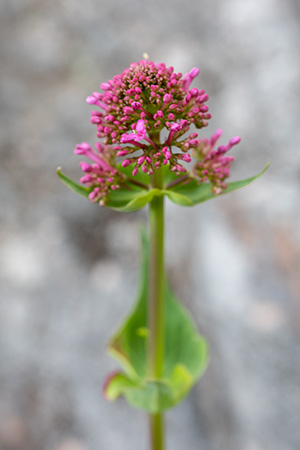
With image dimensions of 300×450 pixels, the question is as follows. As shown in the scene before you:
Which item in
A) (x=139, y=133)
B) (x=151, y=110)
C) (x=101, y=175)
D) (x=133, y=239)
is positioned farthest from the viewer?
(x=133, y=239)

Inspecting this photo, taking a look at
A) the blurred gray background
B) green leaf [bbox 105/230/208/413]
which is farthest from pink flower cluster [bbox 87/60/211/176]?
the blurred gray background

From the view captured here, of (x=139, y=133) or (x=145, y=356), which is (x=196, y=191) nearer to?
(x=139, y=133)

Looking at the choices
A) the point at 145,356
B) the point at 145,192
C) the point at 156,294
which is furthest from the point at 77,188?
the point at 145,356

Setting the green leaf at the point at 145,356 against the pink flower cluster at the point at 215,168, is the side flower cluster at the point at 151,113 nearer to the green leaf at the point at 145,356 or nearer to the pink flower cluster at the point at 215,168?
the pink flower cluster at the point at 215,168

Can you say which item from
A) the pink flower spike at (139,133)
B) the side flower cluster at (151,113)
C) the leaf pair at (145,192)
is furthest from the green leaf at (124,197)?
the pink flower spike at (139,133)

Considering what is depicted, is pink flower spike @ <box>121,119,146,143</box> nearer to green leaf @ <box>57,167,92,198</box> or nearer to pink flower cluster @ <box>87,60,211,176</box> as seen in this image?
pink flower cluster @ <box>87,60,211,176</box>

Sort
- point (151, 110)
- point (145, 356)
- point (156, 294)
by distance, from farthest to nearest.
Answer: point (145, 356)
point (156, 294)
point (151, 110)
